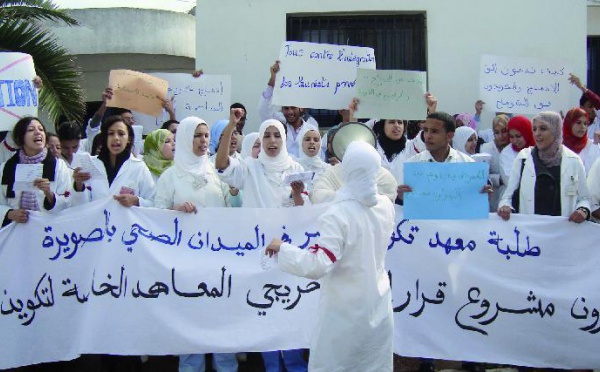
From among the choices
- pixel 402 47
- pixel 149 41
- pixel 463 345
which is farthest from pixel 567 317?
pixel 149 41

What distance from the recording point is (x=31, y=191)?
503cm

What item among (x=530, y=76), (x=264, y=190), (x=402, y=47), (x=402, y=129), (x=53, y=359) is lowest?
(x=53, y=359)

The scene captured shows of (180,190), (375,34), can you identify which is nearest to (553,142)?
(180,190)

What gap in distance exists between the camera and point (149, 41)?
14.1 metres

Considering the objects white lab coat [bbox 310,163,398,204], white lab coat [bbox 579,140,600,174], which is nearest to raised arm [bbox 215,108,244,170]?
white lab coat [bbox 310,163,398,204]

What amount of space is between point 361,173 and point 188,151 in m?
1.83

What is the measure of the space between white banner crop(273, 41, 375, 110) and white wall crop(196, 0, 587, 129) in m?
2.46

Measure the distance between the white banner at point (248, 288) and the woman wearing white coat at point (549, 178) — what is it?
0.45 ft

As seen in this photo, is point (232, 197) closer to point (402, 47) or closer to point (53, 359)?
point (53, 359)

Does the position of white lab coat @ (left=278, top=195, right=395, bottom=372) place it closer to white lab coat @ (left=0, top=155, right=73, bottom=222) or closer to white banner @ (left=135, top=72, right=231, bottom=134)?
white lab coat @ (left=0, top=155, right=73, bottom=222)

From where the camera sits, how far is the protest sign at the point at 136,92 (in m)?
6.93

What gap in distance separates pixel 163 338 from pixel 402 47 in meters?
5.90

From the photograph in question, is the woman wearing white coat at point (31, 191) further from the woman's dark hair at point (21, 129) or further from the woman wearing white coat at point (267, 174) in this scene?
the woman wearing white coat at point (267, 174)

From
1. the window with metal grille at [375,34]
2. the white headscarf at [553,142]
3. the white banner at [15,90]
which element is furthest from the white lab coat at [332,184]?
the window with metal grille at [375,34]
